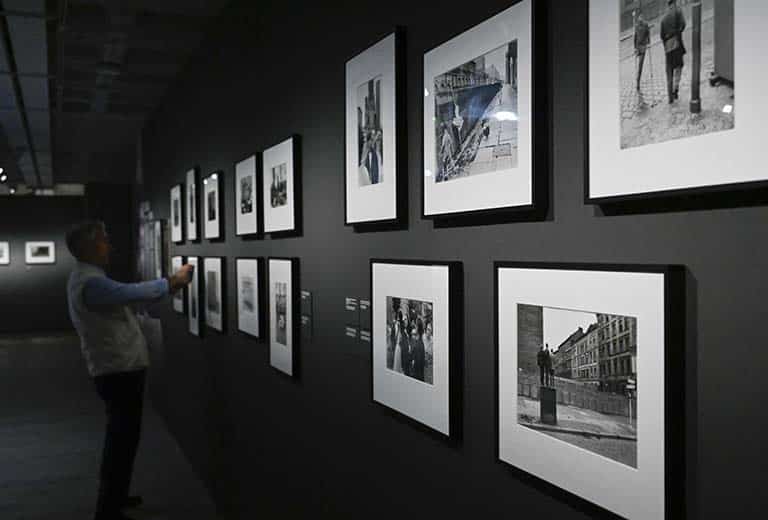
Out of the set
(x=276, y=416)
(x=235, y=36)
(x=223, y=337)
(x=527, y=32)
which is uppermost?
(x=235, y=36)

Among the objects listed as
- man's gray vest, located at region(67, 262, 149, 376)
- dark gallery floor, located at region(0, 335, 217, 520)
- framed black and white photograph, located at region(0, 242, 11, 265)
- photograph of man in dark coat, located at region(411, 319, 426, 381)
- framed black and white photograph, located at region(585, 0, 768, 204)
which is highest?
framed black and white photograph, located at region(585, 0, 768, 204)

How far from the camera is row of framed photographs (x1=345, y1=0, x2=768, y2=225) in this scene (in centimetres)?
108

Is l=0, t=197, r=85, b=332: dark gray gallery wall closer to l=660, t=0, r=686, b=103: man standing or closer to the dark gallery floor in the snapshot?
the dark gallery floor

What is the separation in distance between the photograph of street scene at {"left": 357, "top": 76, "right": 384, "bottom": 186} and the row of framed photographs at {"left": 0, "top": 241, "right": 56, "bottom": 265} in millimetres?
16051

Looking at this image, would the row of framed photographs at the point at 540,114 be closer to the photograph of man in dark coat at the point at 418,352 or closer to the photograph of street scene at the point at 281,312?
the photograph of man in dark coat at the point at 418,352

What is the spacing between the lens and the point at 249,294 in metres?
3.91

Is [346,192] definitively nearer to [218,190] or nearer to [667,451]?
[667,451]

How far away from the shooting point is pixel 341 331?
2738 mm

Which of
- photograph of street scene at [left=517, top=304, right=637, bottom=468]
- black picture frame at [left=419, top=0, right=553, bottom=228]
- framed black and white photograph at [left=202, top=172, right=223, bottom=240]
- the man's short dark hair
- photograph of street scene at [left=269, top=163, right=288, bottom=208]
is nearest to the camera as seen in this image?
photograph of street scene at [left=517, top=304, right=637, bottom=468]

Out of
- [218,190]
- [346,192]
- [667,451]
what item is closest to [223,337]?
[218,190]

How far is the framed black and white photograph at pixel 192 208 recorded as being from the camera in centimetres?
535

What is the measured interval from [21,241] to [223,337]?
1385cm

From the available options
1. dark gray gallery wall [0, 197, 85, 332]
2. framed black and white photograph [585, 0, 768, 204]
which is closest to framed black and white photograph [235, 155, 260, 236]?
framed black and white photograph [585, 0, 768, 204]

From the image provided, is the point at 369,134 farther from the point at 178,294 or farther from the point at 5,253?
the point at 5,253
